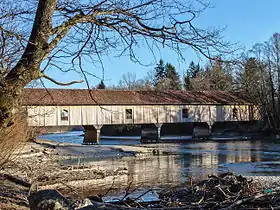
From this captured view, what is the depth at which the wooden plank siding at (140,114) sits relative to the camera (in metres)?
29.8

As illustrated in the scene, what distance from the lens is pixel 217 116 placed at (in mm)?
36000

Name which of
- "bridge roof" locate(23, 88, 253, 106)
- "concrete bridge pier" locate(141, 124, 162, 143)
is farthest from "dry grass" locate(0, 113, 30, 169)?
"concrete bridge pier" locate(141, 124, 162, 143)

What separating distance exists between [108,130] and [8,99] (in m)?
44.6

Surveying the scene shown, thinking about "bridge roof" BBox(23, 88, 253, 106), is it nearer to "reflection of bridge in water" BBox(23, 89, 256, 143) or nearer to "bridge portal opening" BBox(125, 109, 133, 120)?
"reflection of bridge in water" BBox(23, 89, 256, 143)

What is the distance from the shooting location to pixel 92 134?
3206 centimetres

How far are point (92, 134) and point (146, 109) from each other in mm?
5224

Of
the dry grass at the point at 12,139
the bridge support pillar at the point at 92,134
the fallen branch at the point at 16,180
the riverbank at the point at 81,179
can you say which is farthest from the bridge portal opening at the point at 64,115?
the dry grass at the point at 12,139

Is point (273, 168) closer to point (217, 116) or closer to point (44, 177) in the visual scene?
point (44, 177)

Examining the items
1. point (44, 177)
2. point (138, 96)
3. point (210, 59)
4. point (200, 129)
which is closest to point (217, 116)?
point (200, 129)

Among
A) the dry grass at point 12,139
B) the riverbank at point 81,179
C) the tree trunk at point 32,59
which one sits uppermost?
the tree trunk at point 32,59

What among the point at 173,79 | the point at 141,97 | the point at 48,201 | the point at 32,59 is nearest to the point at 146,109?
the point at 141,97

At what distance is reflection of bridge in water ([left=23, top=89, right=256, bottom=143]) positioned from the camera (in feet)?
98.4

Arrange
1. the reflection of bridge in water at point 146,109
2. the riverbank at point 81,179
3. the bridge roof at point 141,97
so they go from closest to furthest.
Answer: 1. the riverbank at point 81,179
2. the reflection of bridge in water at point 146,109
3. the bridge roof at point 141,97

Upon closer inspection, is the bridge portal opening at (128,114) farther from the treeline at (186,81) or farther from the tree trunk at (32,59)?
the tree trunk at (32,59)
